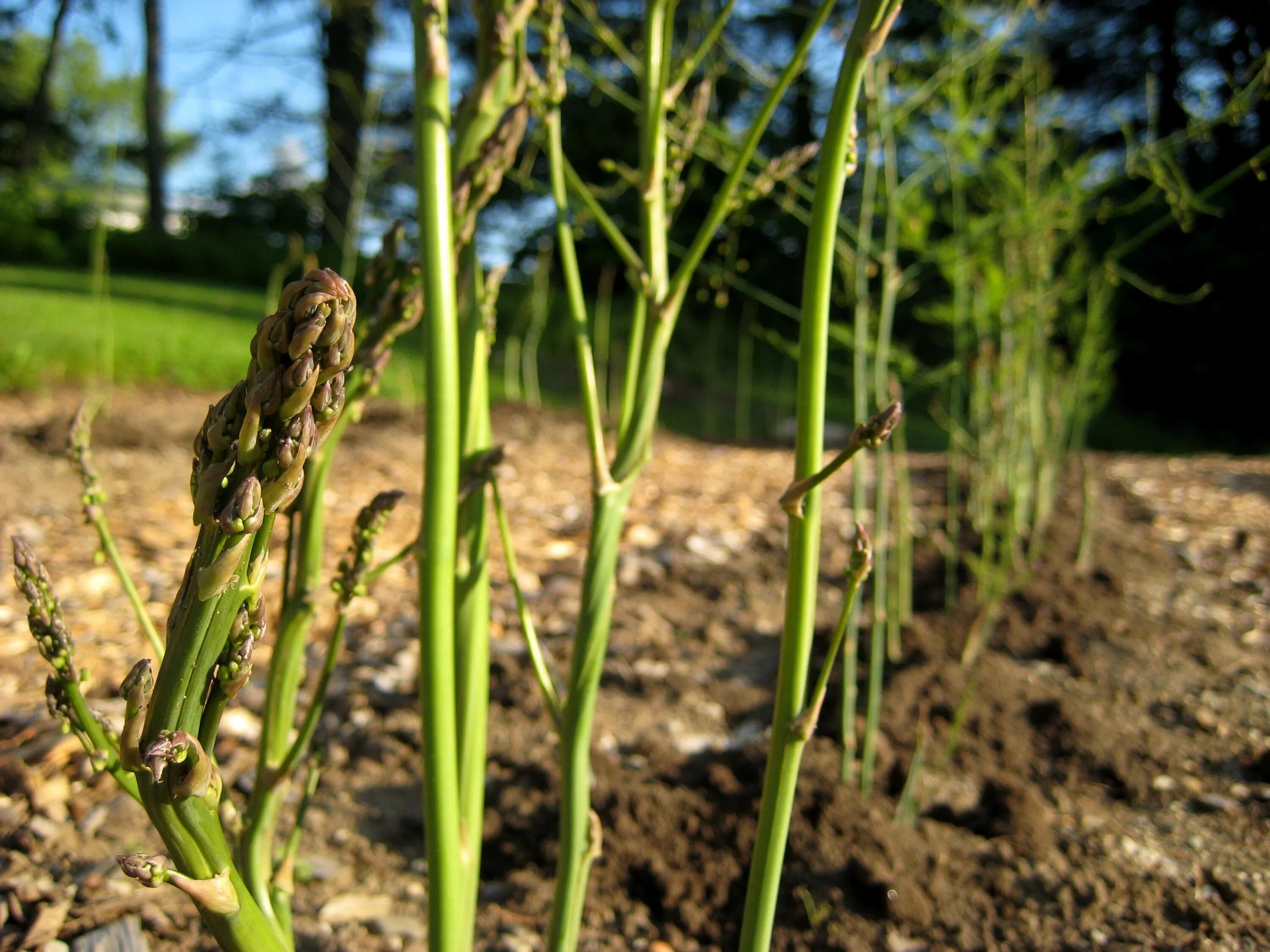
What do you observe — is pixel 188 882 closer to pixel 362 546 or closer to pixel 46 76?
pixel 362 546

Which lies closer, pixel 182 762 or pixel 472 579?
pixel 182 762

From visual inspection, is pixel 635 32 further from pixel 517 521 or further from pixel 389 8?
pixel 517 521

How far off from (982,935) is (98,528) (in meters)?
1.36

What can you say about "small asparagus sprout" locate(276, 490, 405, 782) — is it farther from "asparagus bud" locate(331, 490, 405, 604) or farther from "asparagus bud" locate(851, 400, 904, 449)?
"asparagus bud" locate(851, 400, 904, 449)

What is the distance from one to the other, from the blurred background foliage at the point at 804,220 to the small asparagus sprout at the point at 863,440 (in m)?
0.51

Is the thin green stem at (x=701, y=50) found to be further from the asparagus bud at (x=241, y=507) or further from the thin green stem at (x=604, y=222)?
the asparagus bud at (x=241, y=507)

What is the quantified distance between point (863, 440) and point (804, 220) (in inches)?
32.4

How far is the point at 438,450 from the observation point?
774 mm

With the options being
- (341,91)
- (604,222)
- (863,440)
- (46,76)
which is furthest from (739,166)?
(46,76)

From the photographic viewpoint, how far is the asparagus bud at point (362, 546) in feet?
2.84

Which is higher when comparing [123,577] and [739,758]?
[123,577]

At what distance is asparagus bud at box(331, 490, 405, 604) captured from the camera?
87cm

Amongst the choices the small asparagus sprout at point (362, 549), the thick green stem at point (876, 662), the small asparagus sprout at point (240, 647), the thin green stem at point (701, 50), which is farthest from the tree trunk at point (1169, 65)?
the small asparagus sprout at point (240, 647)

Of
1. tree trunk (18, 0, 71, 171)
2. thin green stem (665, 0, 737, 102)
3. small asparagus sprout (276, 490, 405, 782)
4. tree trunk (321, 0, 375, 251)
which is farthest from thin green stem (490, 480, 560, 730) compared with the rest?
tree trunk (321, 0, 375, 251)
